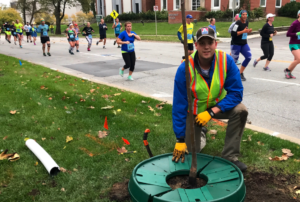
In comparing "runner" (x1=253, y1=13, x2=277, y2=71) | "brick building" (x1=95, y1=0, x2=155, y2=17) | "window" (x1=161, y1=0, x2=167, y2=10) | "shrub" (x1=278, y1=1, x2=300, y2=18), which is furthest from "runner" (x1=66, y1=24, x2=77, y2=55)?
"brick building" (x1=95, y1=0, x2=155, y2=17)

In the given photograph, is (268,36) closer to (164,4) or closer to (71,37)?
(71,37)

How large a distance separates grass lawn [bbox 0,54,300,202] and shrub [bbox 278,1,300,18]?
3594cm

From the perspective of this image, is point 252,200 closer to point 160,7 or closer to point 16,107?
point 16,107

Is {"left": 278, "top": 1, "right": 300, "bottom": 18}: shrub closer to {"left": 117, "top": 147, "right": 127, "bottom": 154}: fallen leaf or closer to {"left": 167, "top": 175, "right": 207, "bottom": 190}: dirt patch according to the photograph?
{"left": 117, "top": 147, "right": 127, "bottom": 154}: fallen leaf

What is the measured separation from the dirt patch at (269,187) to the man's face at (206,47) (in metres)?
1.34

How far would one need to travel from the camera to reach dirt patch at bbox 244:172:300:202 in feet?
9.04

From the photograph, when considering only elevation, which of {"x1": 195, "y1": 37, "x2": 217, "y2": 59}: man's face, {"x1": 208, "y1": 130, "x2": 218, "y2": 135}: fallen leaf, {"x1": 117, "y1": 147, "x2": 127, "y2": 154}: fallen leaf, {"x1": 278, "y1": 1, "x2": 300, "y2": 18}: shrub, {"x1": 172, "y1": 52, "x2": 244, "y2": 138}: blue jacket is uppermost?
{"x1": 278, "y1": 1, "x2": 300, "y2": 18}: shrub

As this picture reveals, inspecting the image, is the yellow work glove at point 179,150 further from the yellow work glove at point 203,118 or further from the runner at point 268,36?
the runner at point 268,36

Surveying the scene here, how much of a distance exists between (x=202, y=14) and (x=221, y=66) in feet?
125

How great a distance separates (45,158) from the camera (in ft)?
11.1

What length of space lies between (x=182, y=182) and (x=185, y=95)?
33.2 inches

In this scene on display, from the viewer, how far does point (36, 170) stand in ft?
10.9

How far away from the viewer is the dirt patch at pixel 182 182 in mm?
2799

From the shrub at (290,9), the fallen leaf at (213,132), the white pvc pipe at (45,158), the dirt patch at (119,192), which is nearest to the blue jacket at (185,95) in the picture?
the dirt patch at (119,192)
